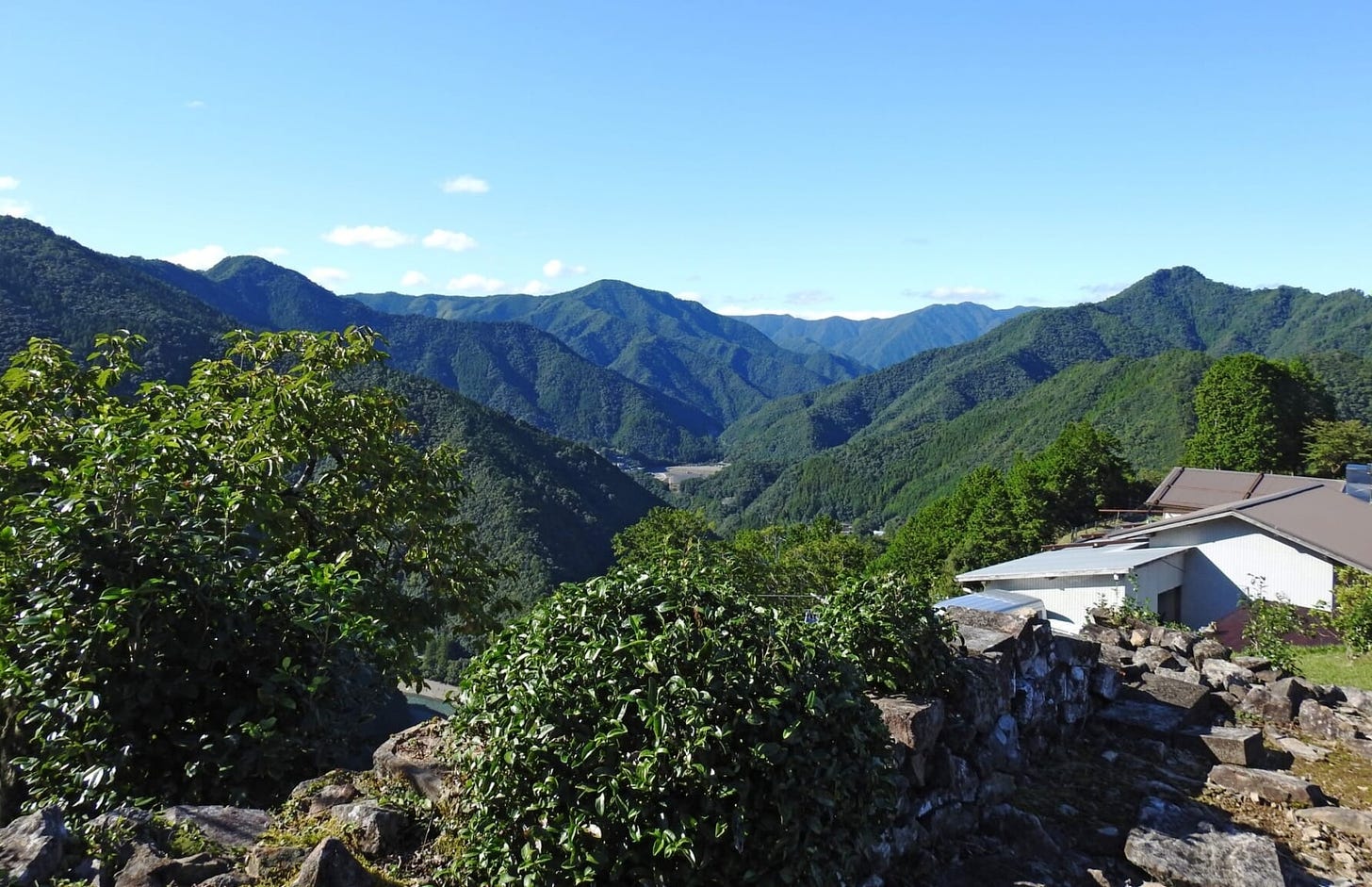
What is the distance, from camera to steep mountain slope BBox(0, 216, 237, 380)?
82250 mm

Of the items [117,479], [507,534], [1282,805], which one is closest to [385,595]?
Answer: [117,479]

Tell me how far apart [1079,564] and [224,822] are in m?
19.4

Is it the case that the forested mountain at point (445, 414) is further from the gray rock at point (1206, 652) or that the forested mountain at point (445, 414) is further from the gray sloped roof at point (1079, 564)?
the gray rock at point (1206, 652)

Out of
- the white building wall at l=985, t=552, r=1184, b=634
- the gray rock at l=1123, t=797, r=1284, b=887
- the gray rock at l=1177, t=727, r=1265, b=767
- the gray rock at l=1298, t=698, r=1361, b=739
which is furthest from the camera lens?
the white building wall at l=985, t=552, r=1184, b=634

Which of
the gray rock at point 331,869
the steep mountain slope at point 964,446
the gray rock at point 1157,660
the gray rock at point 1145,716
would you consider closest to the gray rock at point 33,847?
the gray rock at point 331,869

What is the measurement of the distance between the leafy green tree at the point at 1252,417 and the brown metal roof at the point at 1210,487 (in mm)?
10775

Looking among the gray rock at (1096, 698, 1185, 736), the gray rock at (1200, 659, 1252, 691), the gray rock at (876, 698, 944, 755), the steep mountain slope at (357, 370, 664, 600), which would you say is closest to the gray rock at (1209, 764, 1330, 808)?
the gray rock at (1096, 698, 1185, 736)

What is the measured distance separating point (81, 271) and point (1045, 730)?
128 meters

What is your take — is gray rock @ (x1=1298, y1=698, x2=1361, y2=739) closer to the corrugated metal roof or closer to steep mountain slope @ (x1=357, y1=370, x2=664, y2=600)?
the corrugated metal roof

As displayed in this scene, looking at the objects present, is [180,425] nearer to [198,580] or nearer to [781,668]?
[198,580]

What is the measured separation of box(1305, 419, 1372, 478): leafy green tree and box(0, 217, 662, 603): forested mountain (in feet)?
177

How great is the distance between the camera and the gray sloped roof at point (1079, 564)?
18281mm

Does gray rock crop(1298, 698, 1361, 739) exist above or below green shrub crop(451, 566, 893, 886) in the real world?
below

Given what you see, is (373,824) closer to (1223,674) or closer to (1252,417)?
(1223,674)
